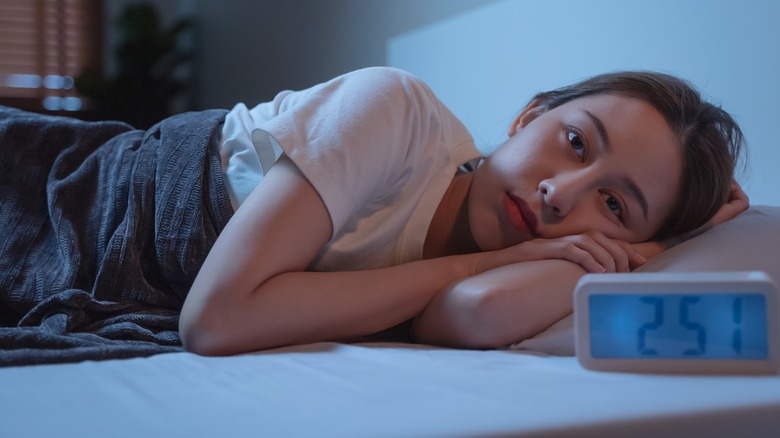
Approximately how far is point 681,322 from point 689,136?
1.65ft

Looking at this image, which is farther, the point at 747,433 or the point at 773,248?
the point at 773,248

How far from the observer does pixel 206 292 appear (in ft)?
3.18

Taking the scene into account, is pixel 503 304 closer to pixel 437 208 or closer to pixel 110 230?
pixel 437 208

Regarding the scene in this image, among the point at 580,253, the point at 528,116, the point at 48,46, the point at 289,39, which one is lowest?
the point at 48,46

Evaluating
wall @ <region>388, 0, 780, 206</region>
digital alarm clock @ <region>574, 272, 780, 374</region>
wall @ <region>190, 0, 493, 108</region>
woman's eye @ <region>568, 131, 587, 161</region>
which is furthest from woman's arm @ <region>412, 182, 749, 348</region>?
wall @ <region>190, 0, 493, 108</region>

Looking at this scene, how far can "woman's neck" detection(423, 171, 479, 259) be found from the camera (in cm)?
128

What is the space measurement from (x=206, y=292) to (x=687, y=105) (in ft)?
A: 2.40

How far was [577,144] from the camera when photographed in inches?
45.4

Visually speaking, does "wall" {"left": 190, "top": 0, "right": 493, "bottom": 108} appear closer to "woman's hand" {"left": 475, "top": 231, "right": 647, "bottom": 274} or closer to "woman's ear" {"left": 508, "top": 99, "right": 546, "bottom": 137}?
"woman's ear" {"left": 508, "top": 99, "right": 546, "bottom": 137}

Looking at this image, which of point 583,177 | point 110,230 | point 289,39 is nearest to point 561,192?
point 583,177

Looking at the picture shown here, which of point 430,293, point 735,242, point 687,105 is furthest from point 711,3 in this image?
point 430,293

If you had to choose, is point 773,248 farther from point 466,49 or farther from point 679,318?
point 466,49

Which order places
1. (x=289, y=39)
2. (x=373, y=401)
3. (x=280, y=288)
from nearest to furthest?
(x=373, y=401) → (x=280, y=288) → (x=289, y=39)

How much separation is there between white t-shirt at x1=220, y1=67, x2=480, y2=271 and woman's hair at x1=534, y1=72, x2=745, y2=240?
0.24 metres
